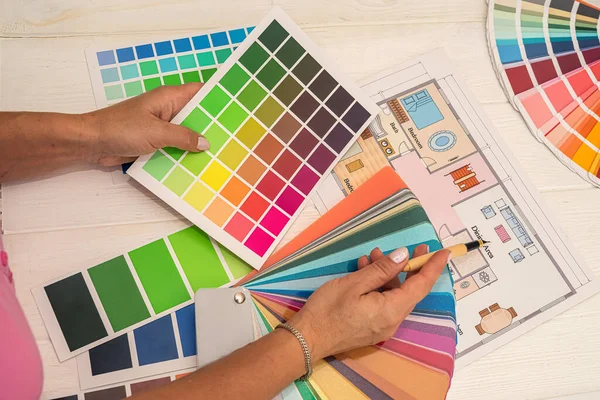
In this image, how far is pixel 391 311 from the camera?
2.41 ft

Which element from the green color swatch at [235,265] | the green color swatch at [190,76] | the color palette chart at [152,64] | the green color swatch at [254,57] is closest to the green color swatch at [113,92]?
the color palette chart at [152,64]

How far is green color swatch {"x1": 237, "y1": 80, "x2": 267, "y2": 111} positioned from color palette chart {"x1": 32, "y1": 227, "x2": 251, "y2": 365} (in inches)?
8.9

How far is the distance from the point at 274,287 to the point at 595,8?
2.57 ft

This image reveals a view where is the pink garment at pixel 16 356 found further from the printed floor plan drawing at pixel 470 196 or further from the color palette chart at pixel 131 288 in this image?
the printed floor plan drawing at pixel 470 196

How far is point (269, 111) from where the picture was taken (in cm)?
89

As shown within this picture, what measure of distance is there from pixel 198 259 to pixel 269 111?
27cm

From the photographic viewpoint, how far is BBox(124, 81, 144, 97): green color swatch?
907 millimetres

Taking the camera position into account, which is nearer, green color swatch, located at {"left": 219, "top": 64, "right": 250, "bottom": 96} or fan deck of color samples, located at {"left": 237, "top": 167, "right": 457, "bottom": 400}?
fan deck of color samples, located at {"left": 237, "top": 167, "right": 457, "bottom": 400}

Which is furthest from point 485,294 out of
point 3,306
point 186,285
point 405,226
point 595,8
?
point 3,306

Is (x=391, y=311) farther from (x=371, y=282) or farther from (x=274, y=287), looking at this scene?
(x=274, y=287)

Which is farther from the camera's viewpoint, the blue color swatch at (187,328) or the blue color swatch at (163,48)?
the blue color swatch at (163,48)

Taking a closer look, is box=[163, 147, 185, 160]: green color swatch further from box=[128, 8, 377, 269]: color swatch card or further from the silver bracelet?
the silver bracelet

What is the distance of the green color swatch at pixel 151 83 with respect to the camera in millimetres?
910

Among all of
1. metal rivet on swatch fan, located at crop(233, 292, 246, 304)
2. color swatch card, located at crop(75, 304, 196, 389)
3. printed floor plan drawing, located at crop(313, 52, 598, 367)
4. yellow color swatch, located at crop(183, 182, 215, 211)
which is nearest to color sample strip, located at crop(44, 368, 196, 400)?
color swatch card, located at crop(75, 304, 196, 389)
